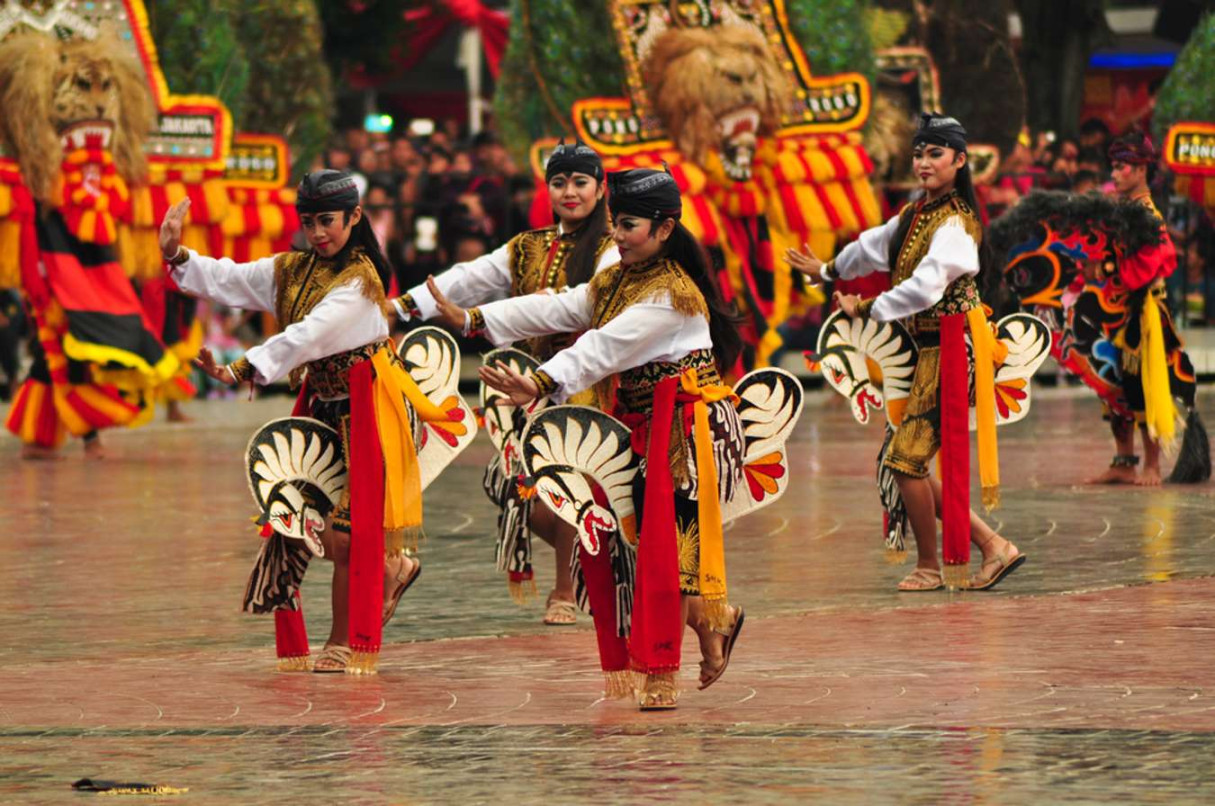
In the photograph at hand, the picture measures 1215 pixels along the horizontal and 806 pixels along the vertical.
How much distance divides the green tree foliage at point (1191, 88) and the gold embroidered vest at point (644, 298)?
1713 centimetres

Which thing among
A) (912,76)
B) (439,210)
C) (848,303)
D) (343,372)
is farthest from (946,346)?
(912,76)

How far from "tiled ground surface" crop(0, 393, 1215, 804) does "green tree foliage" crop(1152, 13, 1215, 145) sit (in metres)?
12.1

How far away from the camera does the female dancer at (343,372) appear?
8047 mm

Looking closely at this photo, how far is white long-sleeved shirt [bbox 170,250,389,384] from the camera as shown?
798 cm

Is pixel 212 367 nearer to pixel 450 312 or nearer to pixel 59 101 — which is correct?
pixel 450 312

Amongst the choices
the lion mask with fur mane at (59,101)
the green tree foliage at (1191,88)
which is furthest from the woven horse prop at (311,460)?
the green tree foliage at (1191,88)

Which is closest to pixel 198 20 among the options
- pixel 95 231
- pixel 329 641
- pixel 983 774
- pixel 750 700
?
pixel 95 231

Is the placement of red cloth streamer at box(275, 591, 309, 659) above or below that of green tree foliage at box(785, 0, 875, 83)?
below

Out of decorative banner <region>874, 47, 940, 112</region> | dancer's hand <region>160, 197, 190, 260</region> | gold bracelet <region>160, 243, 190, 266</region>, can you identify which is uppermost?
decorative banner <region>874, 47, 940, 112</region>

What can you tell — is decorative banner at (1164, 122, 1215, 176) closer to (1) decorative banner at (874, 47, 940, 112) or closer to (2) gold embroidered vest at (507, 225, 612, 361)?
(1) decorative banner at (874, 47, 940, 112)

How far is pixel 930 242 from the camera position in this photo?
9.65m

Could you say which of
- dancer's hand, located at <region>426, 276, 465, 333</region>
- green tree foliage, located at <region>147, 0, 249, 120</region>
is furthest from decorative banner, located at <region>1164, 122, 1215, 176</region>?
dancer's hand, located at <region>426, 276, 465, 333</region>

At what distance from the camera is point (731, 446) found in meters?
7.56

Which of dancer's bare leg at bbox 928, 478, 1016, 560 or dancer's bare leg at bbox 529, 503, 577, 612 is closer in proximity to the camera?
dancer's bare leg at bbox 529, 503, 577, 612
